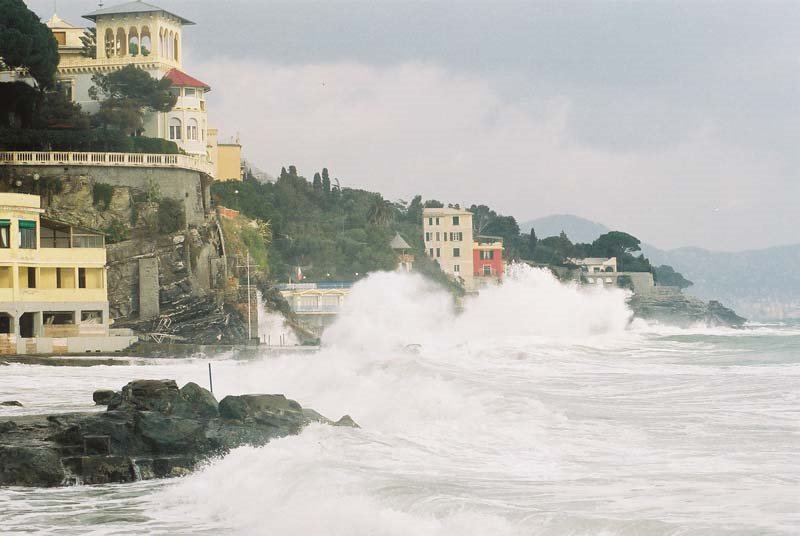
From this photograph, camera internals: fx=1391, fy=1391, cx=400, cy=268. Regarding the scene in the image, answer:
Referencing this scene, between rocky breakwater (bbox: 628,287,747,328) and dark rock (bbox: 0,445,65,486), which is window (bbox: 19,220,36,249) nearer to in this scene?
dark rock (bbox: 0,445,65,486)

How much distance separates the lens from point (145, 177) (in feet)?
179

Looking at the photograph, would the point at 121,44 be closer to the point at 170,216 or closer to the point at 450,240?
the point at 170,216

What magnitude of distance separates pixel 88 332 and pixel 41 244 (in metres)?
4.27

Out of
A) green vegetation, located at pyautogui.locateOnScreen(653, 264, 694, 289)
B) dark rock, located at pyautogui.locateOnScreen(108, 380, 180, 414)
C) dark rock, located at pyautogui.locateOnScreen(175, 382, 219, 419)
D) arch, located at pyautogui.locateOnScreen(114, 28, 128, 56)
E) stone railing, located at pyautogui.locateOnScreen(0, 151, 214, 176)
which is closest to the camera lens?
dark rock, located at pyautogui.locateOnScreen(175, 382, 219, 419)

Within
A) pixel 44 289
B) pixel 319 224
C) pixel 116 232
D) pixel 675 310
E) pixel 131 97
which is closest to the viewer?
pixel 44 289

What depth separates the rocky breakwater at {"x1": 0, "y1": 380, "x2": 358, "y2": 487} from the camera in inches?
790

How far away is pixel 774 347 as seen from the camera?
58688 millimetres

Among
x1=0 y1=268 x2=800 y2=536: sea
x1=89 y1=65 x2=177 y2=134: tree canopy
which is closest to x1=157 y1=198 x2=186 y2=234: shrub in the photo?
x1=89 y1=65 x2=177 y2=134: tree canopy

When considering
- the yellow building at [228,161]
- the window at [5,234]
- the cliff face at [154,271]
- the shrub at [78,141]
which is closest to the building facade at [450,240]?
the yellow building at [228,161]

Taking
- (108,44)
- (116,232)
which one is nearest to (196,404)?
(116,232)

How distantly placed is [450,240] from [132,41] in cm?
4228

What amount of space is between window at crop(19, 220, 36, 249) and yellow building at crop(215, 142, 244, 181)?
2728cm

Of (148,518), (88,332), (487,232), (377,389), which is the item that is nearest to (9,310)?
(88,332)

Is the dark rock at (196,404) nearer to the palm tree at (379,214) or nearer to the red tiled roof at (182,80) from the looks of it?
the red tiled roof at (182,80)
